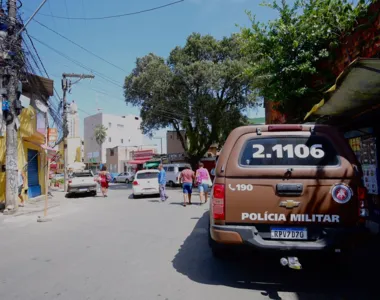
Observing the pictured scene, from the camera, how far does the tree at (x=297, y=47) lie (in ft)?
28.2

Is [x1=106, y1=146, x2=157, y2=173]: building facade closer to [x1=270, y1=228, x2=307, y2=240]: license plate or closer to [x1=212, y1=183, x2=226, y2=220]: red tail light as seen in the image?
[x1=212, y1=183, x2=226, y2=220]: red tail light

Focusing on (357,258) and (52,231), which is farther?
(52,231)

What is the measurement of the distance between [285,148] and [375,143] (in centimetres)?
450

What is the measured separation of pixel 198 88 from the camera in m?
26.0

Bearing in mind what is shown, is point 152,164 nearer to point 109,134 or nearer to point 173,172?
point 173,172

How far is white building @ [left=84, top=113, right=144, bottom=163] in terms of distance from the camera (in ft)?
230

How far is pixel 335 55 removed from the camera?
8641 millimetres

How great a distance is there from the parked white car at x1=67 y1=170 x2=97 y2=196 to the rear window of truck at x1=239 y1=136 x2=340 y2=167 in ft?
56.4

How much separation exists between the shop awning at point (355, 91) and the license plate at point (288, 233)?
84.4 inches

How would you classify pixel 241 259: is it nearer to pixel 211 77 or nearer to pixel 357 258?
pixel 357 258

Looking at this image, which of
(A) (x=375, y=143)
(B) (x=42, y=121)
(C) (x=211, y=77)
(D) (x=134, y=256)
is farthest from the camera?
(C) (x=211, y=77)

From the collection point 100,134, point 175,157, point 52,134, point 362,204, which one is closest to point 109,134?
point 100,134

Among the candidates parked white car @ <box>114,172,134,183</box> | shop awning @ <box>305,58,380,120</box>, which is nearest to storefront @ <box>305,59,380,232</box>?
shop awning @ <box>305,58,380,120</box>

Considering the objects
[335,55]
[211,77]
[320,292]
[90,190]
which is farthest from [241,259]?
[211,77]
